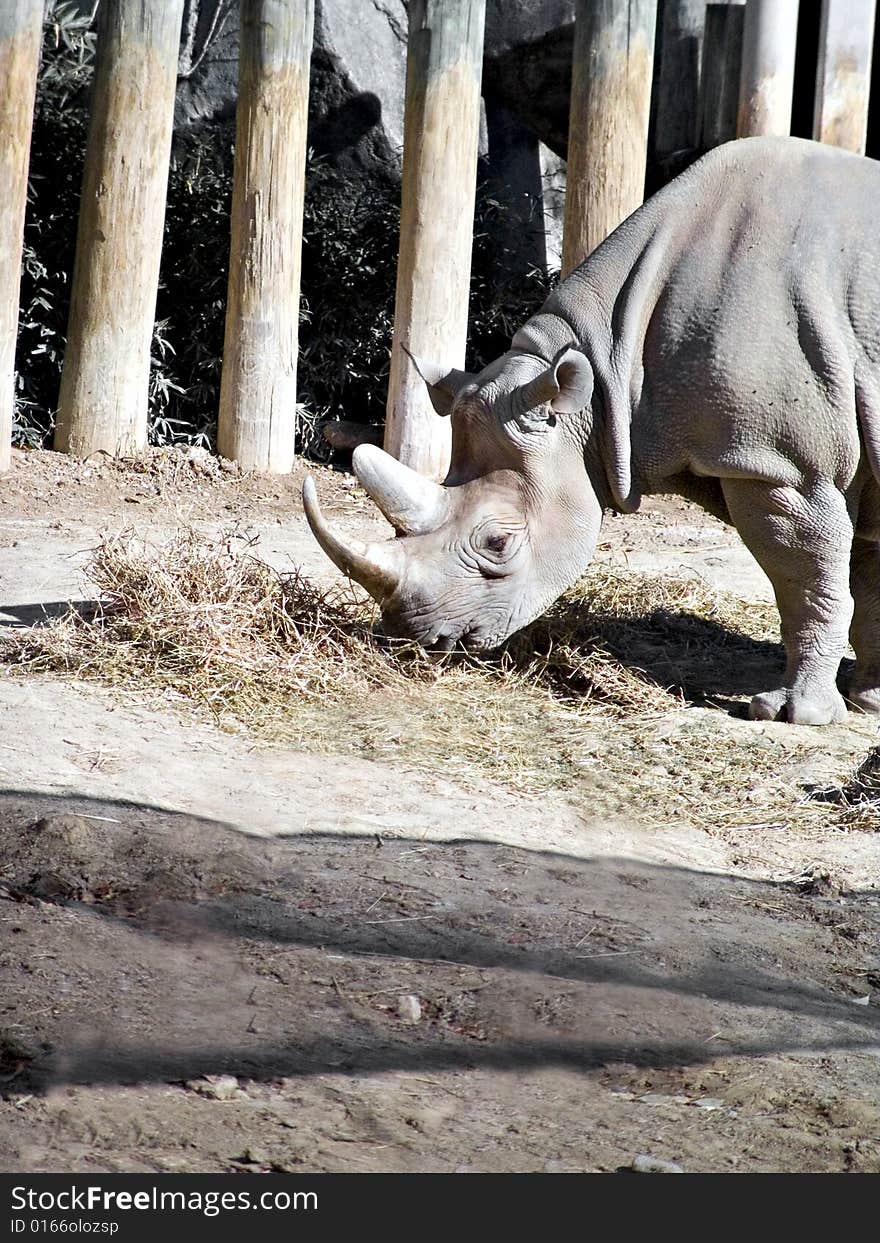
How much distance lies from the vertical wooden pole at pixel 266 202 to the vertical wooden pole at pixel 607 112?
1.54 metres

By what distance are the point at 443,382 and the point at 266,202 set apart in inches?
131

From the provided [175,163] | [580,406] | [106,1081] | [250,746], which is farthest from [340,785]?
[175,163]

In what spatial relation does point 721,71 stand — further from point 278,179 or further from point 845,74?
point 278,179

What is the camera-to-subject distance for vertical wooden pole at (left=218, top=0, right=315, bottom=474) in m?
8.67

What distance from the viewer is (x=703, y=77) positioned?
A: 10.3 metres

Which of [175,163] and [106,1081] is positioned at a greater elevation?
[175,163]

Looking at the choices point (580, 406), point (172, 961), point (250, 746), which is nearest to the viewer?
point (172, 961)

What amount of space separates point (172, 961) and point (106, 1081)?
52 cm

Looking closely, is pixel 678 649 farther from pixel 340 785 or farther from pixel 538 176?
pixel 538 176

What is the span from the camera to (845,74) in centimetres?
943

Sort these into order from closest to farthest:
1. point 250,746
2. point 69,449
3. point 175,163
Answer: point 250,746, point 69,449, point 175,163

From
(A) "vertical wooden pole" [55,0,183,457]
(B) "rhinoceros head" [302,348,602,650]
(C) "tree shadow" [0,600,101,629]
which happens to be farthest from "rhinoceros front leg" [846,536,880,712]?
(A) "vertical wooden pole" [55,0,183,457]

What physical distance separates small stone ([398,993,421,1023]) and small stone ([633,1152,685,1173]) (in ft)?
1.94

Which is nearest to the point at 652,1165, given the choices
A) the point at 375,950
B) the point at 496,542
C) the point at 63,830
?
the point at 375,950
